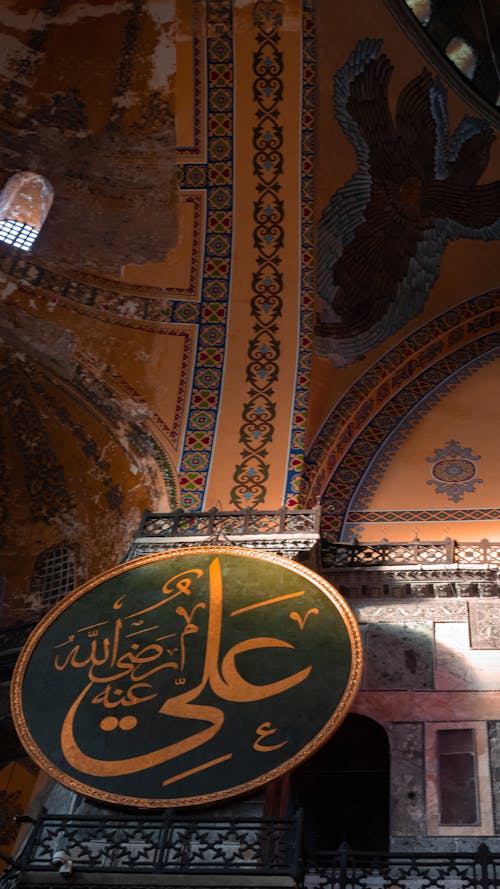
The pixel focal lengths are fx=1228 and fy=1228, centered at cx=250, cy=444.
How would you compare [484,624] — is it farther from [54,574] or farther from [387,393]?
[54,574]

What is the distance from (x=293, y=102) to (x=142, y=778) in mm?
5131

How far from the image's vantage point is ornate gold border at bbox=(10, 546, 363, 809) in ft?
20.3

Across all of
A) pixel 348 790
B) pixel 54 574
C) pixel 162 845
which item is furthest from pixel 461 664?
pixel 54 574

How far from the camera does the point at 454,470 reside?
8.87m

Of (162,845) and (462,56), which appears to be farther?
(462,56)

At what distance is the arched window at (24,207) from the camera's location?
879 centimetres

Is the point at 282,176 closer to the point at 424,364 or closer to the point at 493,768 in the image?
the point at 424,364

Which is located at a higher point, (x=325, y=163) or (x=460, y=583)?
(x=325, y=163)

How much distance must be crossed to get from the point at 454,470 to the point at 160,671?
3.01 metres

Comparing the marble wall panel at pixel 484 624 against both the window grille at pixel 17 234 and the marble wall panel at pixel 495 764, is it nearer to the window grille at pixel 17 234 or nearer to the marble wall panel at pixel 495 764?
the marble wall panel at pixel 495 764

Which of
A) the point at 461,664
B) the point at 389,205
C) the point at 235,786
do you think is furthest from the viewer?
the point at 389,205

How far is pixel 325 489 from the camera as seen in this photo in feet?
29.0

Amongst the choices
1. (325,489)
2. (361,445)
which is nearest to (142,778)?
(325,489)

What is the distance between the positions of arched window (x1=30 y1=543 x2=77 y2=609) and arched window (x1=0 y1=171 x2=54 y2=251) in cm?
221
